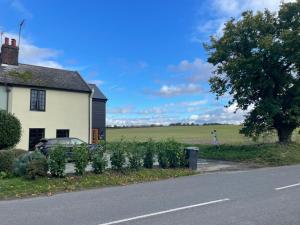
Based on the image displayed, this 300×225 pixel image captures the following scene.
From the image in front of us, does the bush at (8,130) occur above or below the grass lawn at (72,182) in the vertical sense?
above

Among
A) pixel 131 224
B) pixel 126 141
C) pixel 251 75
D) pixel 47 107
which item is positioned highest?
pixel 251 75

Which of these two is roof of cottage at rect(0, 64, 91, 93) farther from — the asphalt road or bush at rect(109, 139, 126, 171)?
the asphalt road

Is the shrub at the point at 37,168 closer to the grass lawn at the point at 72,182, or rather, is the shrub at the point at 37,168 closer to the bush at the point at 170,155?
the grass lawn at the point at 72,182

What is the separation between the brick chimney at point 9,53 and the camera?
28.4 meters

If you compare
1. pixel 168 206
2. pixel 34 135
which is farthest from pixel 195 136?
pixel 168 206

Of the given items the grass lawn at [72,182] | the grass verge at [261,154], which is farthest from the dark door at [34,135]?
the grass lawn at [72,182]

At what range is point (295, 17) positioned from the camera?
26594 millimetres

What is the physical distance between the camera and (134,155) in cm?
1578

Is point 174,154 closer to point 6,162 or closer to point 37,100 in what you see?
point 6,162

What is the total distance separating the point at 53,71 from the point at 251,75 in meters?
17.2

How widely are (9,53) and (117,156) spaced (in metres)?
18.1

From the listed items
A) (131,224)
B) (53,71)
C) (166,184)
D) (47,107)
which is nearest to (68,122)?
(47,107)

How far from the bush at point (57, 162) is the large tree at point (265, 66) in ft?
55.1

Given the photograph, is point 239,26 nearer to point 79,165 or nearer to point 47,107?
point 47,107
